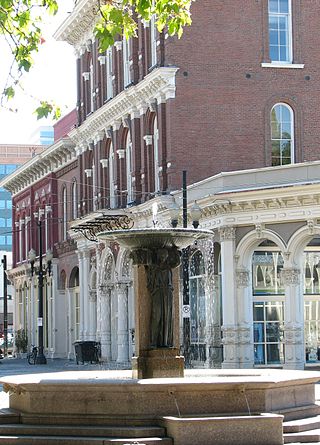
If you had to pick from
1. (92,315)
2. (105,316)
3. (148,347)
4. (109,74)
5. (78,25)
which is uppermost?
(78,25)

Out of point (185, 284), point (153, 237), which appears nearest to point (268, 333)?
point (185, 284)

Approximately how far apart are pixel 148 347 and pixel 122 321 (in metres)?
28.5

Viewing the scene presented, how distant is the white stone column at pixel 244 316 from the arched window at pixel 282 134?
288 inches

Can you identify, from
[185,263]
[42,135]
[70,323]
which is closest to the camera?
[185,263]

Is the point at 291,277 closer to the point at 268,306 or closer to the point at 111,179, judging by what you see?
the point at 268,306

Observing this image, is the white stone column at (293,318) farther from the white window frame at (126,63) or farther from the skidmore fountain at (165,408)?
the skidmore fountain at (165,408)

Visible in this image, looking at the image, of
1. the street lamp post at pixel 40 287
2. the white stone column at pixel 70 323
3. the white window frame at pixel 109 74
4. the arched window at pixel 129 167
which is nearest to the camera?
the arched window at pixel 129 167

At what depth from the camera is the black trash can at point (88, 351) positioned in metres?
52.5

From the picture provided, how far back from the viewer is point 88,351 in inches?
2083

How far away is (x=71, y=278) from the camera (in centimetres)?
6303

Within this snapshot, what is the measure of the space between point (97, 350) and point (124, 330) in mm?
3073

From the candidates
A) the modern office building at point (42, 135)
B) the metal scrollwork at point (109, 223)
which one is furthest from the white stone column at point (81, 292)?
the modern office building at point (42, 135)

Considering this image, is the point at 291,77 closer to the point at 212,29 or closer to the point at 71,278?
the point at 212,29

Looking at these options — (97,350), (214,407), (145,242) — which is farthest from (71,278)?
(214,407)
